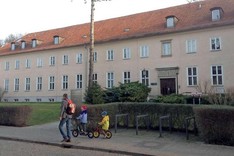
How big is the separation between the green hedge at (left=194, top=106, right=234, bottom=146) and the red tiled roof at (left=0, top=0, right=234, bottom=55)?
20.1 meters

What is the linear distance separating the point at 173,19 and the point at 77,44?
14.4 m

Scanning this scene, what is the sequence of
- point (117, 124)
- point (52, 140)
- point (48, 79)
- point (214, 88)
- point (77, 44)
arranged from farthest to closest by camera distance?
point (48, 79) → point (77, 44) → point (214, 88) → point (117, 124) → point (52, 140)

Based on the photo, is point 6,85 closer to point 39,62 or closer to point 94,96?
point 39,62

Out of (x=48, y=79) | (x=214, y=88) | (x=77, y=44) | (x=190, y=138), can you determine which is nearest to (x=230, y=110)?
(x=190, y=138)

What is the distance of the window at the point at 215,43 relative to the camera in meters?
28.2

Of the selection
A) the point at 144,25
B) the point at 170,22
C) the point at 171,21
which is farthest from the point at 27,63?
the point at 171,21

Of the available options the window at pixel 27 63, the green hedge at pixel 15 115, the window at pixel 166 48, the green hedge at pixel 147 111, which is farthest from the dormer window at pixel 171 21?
the window at pixel 27 63

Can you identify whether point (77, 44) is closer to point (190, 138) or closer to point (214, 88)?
point (214, 88)

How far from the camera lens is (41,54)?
4272cm

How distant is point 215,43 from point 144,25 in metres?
9.96

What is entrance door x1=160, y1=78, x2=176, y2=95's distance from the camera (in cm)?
3075

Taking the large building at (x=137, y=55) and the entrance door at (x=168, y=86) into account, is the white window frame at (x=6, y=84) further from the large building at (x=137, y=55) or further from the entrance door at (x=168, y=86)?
the entrance door at (x=168, y=86)

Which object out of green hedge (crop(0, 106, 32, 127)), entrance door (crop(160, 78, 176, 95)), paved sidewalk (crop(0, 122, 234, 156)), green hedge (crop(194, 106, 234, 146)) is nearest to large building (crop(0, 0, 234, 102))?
entrance door (crop(160, 78, 176, 95))

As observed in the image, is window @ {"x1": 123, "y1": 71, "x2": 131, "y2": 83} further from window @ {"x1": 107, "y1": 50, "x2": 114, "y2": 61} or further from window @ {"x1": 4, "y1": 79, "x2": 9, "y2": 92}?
window @ {"x1": 4, "y1": 79, "x2": 9, "y2": 92}
